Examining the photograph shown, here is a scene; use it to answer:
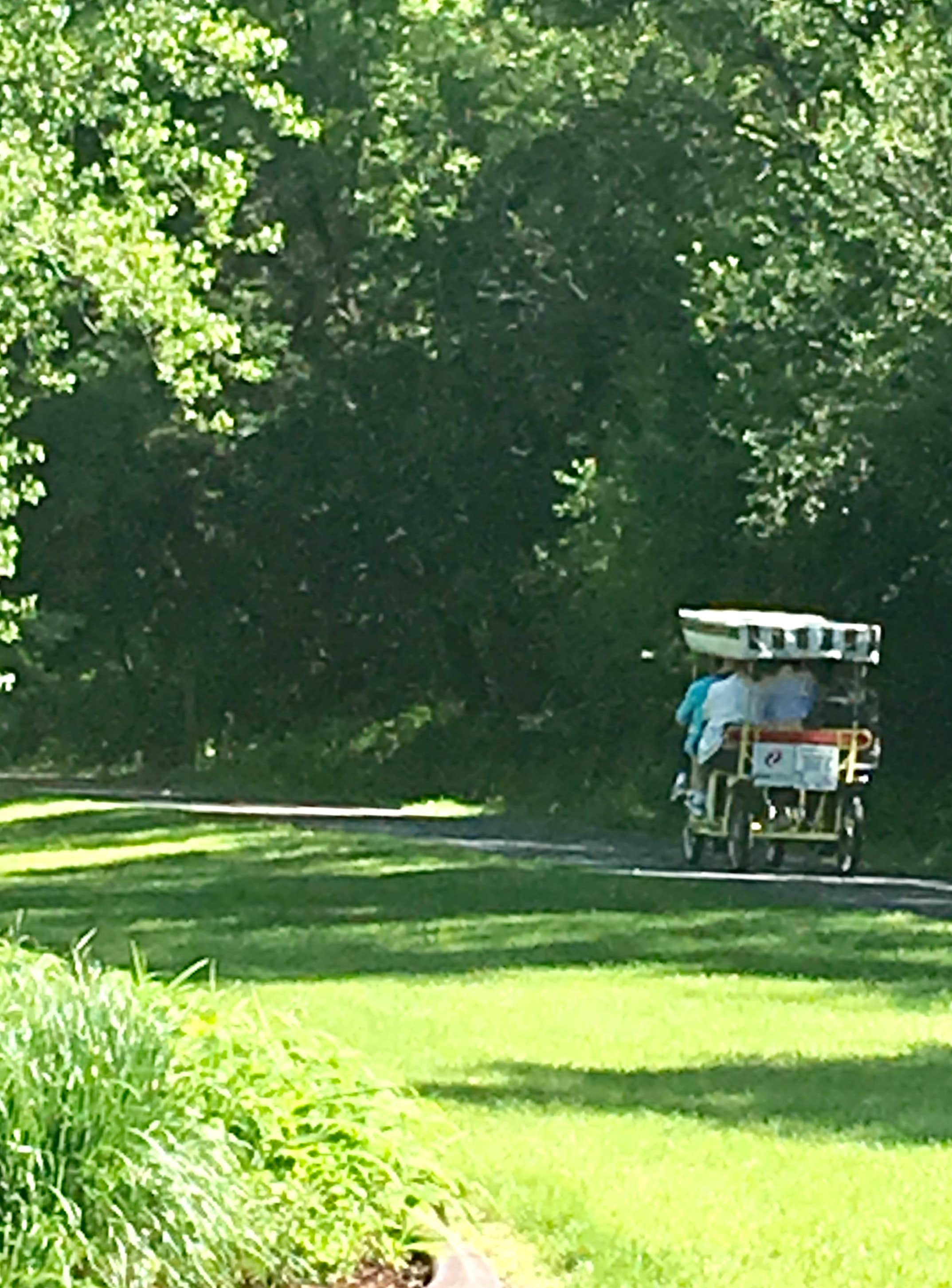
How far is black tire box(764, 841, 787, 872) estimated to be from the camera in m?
30.8

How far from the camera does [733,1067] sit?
610 inches

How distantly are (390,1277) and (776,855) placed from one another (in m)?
21.5

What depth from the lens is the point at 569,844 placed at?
3503cm

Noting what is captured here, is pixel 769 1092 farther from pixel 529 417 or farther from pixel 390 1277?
pixel 529 417

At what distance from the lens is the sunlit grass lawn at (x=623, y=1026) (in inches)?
433

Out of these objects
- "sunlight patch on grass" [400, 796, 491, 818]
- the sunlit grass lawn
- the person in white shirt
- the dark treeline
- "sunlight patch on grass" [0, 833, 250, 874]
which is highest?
the dark treeline

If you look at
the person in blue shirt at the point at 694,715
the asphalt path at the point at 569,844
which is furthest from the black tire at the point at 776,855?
the person in blue shirt at the point at 694,715

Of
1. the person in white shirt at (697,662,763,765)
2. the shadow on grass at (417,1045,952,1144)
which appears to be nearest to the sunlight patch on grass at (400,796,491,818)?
the person in white shirt at (697,662,763,765)

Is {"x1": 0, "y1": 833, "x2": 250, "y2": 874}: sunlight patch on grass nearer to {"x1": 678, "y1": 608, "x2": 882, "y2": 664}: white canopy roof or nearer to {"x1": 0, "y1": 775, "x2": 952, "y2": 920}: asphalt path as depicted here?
{"x1": 0, "y1": 775, "x2": 952, "y2": 920}: asphalt path

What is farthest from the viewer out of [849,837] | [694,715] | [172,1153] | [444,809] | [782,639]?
[444,809]

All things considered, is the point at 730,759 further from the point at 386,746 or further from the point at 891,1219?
the point at 386,746

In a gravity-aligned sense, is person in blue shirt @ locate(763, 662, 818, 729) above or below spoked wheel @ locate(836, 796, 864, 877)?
above

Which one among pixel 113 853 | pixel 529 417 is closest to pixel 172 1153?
pixel 113 853

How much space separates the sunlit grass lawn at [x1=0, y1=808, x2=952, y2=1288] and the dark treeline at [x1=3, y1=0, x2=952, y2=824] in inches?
284
